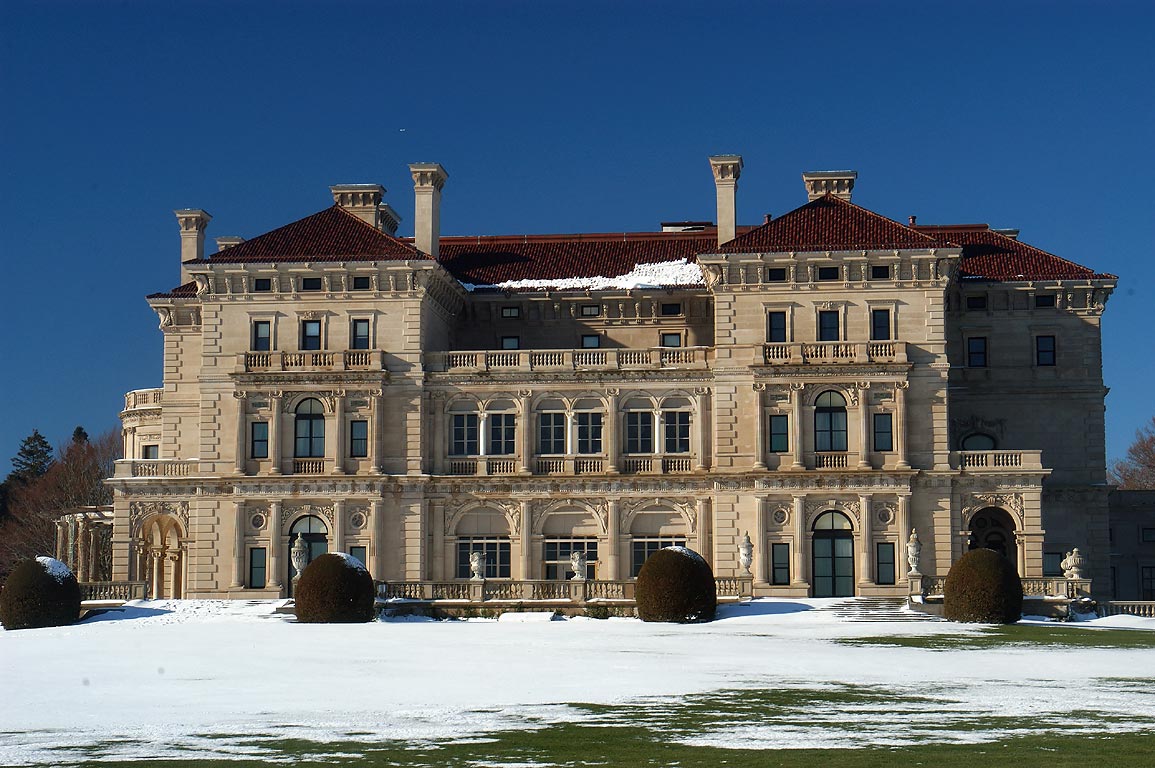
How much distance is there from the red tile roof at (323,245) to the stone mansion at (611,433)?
13 cm

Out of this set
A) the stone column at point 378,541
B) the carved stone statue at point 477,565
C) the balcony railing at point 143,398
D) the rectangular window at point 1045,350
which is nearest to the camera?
the carved stone statue at point 477,565

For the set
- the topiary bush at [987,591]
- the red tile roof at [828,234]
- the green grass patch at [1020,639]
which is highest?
the red tile roof at [828,234]

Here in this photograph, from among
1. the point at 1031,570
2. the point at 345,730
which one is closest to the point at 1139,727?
the point at 345,730

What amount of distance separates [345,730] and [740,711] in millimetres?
6441

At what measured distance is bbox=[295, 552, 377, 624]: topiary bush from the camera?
2050 inches

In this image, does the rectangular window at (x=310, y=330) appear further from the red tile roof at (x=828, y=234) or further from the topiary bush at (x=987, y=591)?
the topiary bush at (x=987, y=591)

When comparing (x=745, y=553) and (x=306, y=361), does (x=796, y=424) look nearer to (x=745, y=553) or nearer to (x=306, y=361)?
(x=745, y=553)

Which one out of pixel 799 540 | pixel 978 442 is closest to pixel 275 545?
pixel 799 540

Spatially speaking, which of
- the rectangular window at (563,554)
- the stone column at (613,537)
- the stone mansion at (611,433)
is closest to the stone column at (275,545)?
the stone mansion at (611,433)

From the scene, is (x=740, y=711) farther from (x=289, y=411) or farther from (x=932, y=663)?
(x=289, y=411)

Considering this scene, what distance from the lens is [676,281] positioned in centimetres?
6769

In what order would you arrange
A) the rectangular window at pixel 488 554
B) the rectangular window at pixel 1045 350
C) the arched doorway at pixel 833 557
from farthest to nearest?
the rectangular window at pixel 1045 350 → the rectangular window at pixel 488 554 → the arched doorway at pixel 833 557

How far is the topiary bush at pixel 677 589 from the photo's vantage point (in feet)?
170

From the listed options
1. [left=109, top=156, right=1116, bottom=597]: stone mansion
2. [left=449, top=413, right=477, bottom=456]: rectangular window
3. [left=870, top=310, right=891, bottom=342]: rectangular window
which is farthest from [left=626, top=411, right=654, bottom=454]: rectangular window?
[left=870, top=310, right=891, bottom=342]: rectangular window
